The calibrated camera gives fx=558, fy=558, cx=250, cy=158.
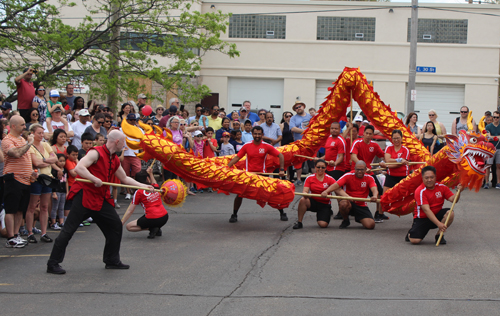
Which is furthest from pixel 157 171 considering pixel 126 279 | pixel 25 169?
pixel 126 279

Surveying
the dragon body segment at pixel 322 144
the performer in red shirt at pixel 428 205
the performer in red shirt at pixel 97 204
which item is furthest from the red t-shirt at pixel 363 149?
the performer in red shirt at pixel 97 204

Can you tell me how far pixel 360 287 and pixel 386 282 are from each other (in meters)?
0.33

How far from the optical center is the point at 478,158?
7.27 metres

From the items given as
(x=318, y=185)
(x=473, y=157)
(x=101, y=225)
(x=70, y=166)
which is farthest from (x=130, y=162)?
(x=473, y=157)

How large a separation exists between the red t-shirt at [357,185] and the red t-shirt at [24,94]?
6.04 m

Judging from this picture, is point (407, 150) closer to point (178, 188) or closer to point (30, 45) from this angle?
point (178, 188)

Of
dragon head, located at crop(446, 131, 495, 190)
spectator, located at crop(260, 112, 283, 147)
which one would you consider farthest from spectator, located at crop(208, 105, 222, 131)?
dragon head, located at crop(446, 131, 495, 190)

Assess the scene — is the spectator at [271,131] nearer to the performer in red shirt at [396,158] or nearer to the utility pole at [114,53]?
the utility pole at [114,53]

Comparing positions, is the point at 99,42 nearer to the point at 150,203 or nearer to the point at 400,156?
the point at 150,203

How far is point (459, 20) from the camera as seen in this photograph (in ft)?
77.8

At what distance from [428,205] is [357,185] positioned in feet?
4.68

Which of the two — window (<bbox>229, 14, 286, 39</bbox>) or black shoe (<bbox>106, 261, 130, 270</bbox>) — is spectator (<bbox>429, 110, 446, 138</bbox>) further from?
window (<bbox>229, 14, 286, 39</bbox>)

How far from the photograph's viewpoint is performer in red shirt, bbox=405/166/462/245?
7.39 meters

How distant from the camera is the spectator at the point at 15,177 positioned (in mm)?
7211
